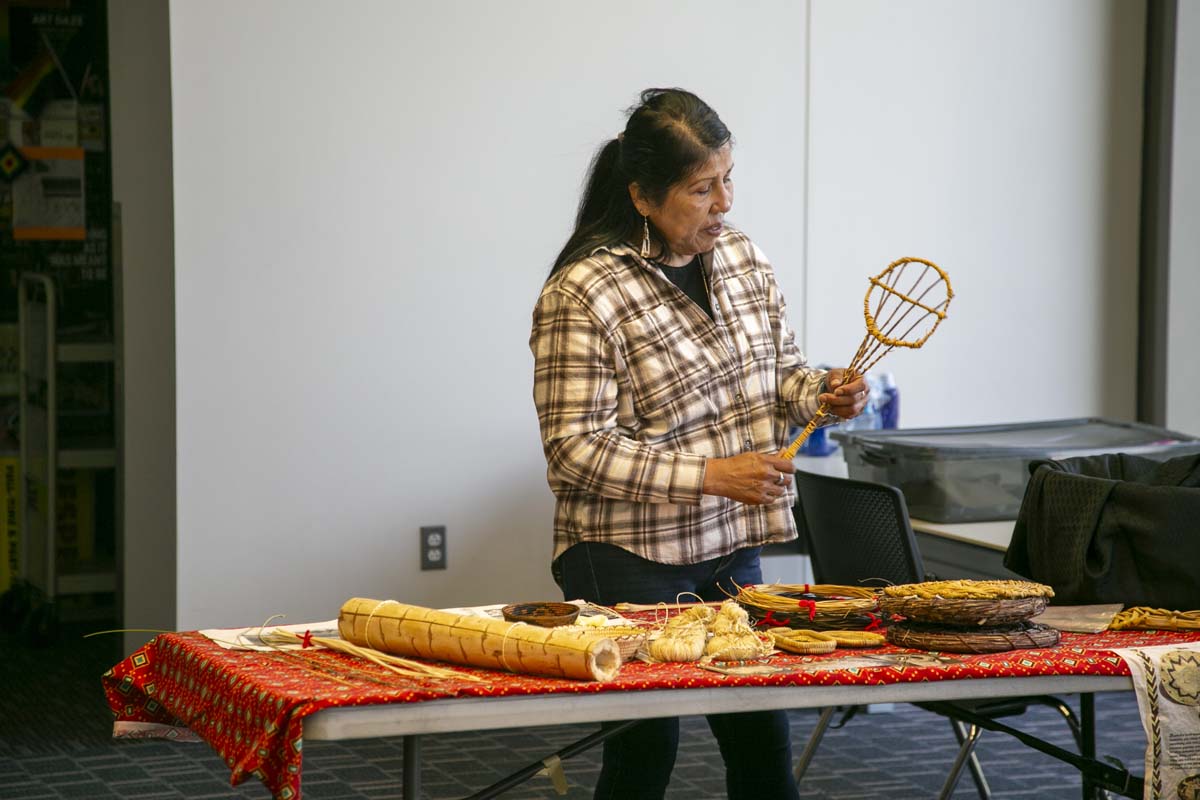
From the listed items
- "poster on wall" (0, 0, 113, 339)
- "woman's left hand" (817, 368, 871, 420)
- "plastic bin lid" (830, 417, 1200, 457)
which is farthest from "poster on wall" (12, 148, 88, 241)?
"woman's left hand" (817, 368, 871, 420)

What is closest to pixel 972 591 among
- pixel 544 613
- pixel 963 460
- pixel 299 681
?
pixel 544 613

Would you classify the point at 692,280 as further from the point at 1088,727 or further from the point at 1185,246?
the point at 1185,246

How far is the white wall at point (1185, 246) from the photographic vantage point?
4.66 metres

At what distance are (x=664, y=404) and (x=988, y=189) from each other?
2.70 metres

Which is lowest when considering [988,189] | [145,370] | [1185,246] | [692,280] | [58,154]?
[145,370]

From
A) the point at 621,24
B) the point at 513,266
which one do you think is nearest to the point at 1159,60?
the point at 621,24

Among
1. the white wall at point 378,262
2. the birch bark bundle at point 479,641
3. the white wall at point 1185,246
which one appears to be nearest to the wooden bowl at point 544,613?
the birch bark bundle at point 479,641

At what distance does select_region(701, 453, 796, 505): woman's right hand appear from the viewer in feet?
7.02

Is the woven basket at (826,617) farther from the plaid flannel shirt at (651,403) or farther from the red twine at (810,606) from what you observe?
the plaid flannel shirt at (651,403)

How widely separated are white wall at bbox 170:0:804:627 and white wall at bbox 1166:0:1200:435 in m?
1.44

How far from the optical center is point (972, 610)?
6.39ft

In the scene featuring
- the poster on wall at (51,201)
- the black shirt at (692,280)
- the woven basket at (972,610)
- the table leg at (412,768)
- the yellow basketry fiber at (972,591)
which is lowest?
the table leg at (412,768)

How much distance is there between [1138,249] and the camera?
4.80 meters

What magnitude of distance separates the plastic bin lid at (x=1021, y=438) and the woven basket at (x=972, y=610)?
136 centimetres
